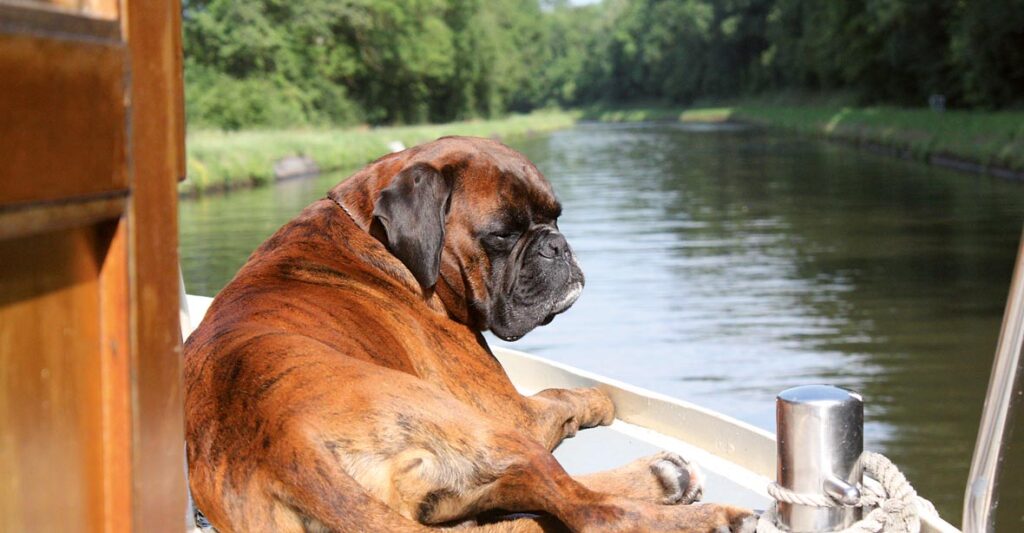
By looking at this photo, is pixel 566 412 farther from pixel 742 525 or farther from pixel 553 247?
pixel 742 525

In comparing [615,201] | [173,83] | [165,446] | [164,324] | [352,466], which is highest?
[173,83]

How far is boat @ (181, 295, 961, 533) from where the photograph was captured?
3600 mm

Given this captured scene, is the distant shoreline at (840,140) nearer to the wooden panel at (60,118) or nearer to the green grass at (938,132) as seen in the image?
the green grass at (938,132)

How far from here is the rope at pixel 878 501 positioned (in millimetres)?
2438

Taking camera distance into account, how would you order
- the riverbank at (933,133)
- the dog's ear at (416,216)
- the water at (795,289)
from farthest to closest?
the riverbank at (933,133) < the water at (795,289) < the dog's ear at (416,216)

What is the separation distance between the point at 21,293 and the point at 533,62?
10740cm

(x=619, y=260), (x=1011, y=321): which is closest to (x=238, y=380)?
(x=1011, y=321)

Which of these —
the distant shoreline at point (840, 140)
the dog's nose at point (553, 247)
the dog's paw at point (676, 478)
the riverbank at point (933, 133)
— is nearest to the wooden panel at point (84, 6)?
the dog's paw at point (676, 478)

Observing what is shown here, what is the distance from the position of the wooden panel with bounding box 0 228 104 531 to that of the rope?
5.14 feet

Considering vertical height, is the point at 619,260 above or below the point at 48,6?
below

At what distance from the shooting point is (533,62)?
4213 inches

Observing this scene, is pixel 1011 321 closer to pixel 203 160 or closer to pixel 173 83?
pixel 173 83

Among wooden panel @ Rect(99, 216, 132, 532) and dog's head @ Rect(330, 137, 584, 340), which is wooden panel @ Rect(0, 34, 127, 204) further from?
dog's head @ Rect(330, 137, 584, 340)

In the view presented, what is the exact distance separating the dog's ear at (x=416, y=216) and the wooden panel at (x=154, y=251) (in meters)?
1.83
